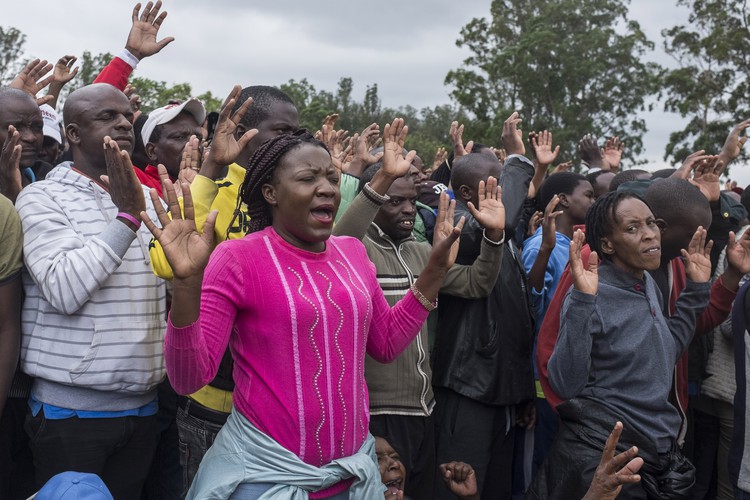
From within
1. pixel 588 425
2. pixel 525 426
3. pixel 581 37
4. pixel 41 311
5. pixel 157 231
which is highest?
pixel 581 37

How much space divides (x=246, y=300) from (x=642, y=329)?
75.7 inches

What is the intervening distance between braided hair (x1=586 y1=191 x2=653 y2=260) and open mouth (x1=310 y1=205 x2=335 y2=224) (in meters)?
1.60

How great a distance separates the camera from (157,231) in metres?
2.29

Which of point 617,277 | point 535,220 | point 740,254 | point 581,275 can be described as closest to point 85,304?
point 581,275

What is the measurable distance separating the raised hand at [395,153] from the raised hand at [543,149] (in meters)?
1.85

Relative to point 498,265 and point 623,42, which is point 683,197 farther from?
point 623,42

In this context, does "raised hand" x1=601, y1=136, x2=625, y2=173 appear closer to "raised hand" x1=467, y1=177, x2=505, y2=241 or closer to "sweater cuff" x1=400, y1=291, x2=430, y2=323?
"raised hand" x1=467, y1=177, x2=505, y2=241

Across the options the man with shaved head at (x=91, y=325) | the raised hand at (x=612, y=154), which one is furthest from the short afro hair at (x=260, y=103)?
the raised hand at (x=612, y=154)

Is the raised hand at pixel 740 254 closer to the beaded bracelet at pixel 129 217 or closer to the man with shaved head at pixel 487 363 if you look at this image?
the man with shaved head at pixel 487 363

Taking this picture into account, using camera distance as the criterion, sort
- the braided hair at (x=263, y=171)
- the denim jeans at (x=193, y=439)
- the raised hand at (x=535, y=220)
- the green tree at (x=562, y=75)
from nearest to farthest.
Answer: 1. the braided hair at (x=263, y=171)
2. the denim jeans at (x=193, y=439)
3. the raised hand at (x=535, y=220)
4. the green tree at (x=562, y=75)

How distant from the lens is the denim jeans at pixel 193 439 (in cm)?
324

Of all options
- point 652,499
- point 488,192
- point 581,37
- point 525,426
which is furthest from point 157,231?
point 581,37

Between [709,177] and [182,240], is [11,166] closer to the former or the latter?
[182,240]

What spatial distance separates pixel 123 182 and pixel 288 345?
0.95 meters
